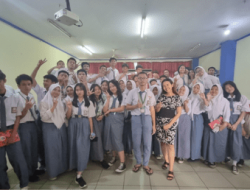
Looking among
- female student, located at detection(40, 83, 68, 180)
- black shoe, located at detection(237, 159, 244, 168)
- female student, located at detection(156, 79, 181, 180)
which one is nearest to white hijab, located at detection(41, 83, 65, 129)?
female student, located at detection(40, 83, 68, 180)

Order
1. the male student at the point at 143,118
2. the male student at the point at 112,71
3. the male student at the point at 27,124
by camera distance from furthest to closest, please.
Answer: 1. the male student at the point at 112,71
2. the male student at the point at 143,118
3. the male student at the point at 27,124

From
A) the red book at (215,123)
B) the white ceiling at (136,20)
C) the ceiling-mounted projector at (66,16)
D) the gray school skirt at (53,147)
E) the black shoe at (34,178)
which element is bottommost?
the black shoe at (34,178)

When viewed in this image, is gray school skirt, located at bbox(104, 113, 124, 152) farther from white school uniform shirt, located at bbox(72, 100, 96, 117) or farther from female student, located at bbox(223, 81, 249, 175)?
female student, located at bbox(223, 81, 249, 175)

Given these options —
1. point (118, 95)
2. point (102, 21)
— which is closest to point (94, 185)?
point (118, 95)

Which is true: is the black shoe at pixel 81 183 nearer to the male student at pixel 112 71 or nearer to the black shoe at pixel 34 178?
the black shoe at pixel 34 178

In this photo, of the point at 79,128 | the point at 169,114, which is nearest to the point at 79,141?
the point at 79,128

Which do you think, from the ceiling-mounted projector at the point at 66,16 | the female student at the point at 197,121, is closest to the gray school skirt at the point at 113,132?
the female student at the point at 197,121

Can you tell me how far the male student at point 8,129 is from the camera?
152cm

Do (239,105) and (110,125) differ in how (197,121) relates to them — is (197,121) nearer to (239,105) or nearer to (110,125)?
(239,105)

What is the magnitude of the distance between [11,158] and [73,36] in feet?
13.9

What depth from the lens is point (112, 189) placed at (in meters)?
1.86

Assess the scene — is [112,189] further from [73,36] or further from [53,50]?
[53,50]

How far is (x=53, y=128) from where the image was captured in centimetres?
193

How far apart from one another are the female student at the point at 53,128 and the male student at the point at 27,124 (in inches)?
6.9
